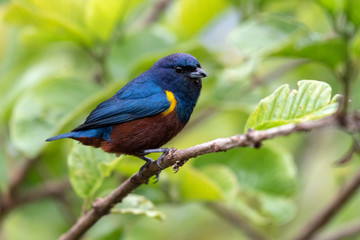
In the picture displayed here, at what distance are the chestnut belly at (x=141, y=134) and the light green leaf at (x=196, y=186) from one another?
0.83ft

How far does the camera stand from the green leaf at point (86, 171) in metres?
2.91

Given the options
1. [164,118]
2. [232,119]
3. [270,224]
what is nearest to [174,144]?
[232,119]

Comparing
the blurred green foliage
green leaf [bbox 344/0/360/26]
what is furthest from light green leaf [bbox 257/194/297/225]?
green leaf [bbox 344/0/360/26]

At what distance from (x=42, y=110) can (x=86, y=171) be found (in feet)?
3.17

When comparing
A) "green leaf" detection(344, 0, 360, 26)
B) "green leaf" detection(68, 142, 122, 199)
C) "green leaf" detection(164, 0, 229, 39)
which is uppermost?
"green leaf" detection(164, 0, 229, 39)

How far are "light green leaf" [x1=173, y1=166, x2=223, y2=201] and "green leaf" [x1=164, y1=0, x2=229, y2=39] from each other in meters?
1.45

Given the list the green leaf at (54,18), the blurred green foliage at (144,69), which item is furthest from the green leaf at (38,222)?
the green leaf at (54,18)

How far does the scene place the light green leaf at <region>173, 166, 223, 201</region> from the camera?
3391 millimetres

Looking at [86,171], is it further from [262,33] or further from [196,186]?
[262,33]

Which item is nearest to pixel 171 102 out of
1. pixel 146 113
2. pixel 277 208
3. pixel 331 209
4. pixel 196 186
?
pixel 146 113

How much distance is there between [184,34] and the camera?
4605 mm

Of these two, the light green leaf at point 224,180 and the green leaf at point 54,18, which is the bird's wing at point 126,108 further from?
the green leaf at point 54,18

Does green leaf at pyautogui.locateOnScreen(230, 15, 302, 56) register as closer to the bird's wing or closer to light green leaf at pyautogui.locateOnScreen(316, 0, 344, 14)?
light green leaf at pyautogui.locateOnScreen(316, 0, 344, 14)

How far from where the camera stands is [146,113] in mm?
3406
